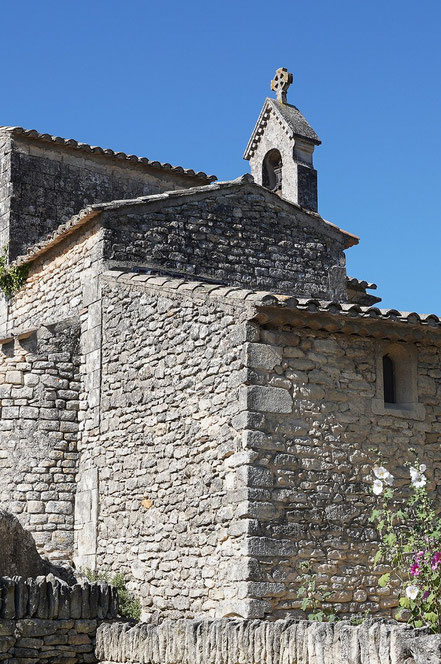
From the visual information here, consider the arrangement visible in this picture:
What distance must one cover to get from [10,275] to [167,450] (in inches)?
215

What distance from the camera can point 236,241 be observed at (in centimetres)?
1409

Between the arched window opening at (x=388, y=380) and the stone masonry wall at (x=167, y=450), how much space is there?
1.79 m

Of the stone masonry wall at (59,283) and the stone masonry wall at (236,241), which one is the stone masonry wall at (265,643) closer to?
the stone masonry wall at (59,283)

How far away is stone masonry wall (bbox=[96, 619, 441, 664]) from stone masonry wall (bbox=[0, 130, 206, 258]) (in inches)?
305

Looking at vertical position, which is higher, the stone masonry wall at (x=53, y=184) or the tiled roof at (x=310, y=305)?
the stone masonry wall at (x=53, y=184)

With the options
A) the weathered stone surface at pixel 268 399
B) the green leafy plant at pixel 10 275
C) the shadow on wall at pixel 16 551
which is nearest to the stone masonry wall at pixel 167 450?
the weathered stone surface at pixel 268 399

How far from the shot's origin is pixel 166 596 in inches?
431

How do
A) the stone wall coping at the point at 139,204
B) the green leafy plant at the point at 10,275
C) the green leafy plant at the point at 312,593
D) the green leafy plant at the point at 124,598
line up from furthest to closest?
1. the green leafy plant at the point at 10,275
2. the stone wall coping at the point at 139,204
3. the green leafy plant at the point at 124,598
4. the green leafy plant at the point at 312,593

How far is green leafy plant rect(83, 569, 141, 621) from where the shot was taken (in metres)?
11.2

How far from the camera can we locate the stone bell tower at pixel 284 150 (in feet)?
54.9

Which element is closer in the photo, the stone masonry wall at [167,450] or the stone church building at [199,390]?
the stone church building at [199,390]

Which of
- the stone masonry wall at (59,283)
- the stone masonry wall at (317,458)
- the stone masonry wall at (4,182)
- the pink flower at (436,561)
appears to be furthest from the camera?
the stone masonry wall at (4,182)

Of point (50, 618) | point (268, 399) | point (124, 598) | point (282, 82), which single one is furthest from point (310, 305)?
point (282, 82)

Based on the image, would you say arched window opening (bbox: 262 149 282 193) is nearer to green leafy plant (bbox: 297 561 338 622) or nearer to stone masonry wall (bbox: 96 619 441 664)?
green leafy plant (bbox: 297 561 338 622)
